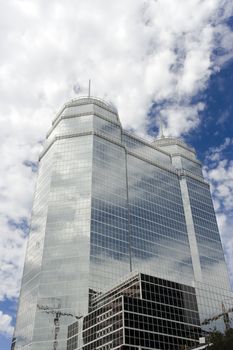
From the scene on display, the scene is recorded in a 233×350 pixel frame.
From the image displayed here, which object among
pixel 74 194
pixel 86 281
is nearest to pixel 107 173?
pixel 74 194

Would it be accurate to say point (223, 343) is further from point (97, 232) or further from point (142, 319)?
point (97, 232)

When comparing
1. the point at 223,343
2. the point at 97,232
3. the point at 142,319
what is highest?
the point at 97,232

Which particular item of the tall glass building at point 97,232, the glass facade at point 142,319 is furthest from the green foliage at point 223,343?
the tall glass building at point 97,232

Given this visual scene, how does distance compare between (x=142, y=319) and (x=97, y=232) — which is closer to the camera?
(x=142, y=319)

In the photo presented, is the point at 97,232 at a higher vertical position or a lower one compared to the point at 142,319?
higher

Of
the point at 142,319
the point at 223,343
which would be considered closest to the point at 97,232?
the point at 142,319

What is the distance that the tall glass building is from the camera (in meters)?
129

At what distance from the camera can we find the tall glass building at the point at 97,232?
12900cm

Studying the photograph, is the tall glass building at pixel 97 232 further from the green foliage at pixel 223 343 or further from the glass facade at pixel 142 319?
the green foliage at pixel 223 343

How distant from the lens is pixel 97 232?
145625 millimetres

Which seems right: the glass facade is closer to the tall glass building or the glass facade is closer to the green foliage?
the tall glass building

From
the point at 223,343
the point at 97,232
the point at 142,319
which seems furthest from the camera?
the point at 97,232

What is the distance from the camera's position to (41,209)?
162 meters

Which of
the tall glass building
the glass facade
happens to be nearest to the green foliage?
the glass facade
